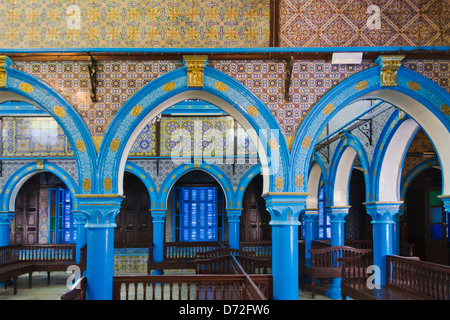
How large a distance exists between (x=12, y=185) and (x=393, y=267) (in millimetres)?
10998

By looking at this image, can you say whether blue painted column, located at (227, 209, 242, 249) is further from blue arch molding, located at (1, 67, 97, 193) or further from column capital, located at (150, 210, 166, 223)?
blue arch molding, located at (1, 67, 97, 193)

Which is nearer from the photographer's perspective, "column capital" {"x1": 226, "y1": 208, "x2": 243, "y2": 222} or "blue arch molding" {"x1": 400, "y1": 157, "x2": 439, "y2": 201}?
"blue arch molding" {"x1": 400, "y1": 157, "x2": 439, "y2": 201}

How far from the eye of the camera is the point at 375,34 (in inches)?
268

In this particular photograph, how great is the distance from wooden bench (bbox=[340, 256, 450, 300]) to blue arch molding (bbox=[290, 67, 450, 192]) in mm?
2229

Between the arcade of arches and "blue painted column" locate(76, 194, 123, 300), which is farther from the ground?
the arcade of arches

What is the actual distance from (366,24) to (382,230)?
4175 millimetres

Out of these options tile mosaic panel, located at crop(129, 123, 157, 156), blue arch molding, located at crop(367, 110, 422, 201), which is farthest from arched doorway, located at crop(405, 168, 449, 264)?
tile mosaic panel, located at crop(129, 123, 157, 156)

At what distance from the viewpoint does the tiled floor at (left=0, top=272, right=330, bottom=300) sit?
10828mm

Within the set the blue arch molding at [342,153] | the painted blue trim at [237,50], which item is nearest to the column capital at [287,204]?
the painted blue trim at [237,50]

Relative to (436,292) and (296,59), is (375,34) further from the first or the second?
(436,292)

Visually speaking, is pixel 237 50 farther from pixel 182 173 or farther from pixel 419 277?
pixel 182 173

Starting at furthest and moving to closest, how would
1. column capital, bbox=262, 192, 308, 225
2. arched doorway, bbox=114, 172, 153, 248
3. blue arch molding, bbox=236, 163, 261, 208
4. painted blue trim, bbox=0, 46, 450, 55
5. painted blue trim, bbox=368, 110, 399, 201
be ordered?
arched doorway, bbox=114, 172, 153, 248 < blue arch molding, bbox=236, 163, 261, 208 < painted blue trim, bbox=368, 110, 399, 201 < column capital, bbox=262, 192, 308, 225 < painted blue trim, bbox=0, 46, 450, 55

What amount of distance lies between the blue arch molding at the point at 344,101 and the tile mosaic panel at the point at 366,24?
1.63 feet
